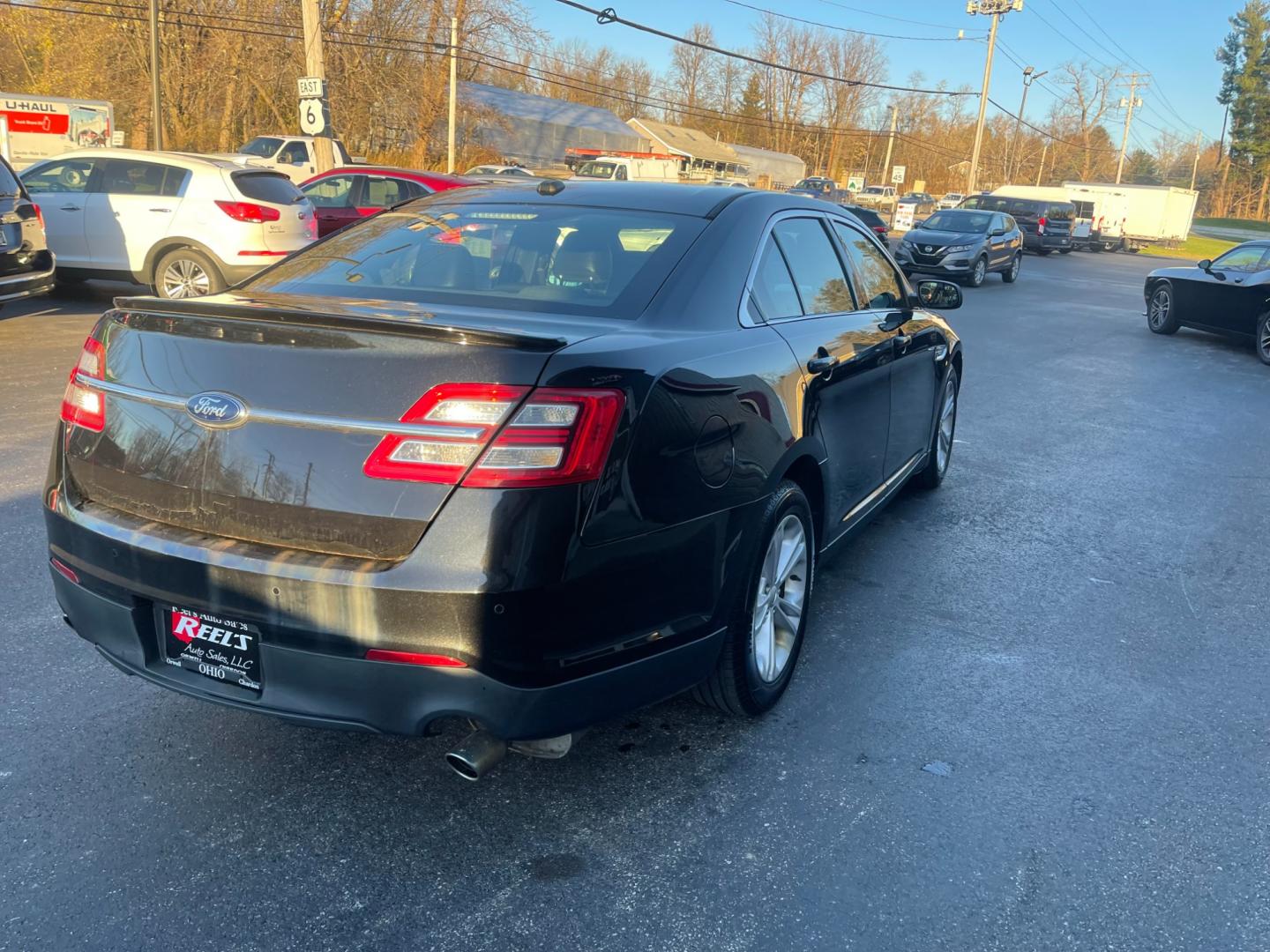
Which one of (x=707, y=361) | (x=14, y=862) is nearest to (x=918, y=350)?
(x=707, y=361)

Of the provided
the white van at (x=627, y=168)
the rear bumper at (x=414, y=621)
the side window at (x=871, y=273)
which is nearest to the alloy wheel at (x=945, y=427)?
the side window at (x=871, y=273)

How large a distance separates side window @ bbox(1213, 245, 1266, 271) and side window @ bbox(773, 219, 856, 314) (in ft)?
39.3

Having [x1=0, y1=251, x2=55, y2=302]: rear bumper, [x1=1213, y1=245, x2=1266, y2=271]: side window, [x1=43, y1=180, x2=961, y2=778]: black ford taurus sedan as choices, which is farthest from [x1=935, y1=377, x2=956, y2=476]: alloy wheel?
[x1=1213, y1=245, x2=1266, y2=271]: side window

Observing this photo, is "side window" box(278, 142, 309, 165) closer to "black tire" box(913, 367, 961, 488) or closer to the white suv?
the white suv

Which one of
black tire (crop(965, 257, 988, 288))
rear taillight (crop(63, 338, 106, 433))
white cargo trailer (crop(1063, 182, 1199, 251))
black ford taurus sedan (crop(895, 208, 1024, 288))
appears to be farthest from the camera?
white cargo trailer (crop(1063, 182, 1199, 251))

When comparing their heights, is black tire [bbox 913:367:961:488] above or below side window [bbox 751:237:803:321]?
below

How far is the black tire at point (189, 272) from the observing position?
36.9 ft

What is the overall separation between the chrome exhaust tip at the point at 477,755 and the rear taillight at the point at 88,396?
1.30 m

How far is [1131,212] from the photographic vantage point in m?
44.1

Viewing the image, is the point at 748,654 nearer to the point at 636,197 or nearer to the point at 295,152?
the point at 636,197

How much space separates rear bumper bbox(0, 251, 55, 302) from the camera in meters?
9.36

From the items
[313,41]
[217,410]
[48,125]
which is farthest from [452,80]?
[217,410]

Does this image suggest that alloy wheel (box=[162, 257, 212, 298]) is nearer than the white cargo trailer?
Yes

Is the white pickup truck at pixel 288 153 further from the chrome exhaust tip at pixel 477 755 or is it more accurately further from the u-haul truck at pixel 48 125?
the chrome exhaust tip at pixel 477 755
